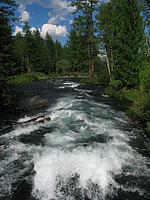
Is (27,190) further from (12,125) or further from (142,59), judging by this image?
(142,59)

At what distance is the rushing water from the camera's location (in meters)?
4.34

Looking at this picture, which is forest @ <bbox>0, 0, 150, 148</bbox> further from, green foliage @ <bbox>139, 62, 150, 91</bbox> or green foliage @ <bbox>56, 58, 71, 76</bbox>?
green foliage @ <bbox>56, 58, 71, 76</bbox>

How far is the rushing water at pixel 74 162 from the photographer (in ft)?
14.2

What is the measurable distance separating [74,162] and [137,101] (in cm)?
700

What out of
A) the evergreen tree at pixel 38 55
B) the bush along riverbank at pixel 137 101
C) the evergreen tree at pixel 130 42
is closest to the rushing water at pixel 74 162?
the bush along riverbank at pixel 137 101

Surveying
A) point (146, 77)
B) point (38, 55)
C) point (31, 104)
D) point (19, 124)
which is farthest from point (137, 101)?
point (38, 55)

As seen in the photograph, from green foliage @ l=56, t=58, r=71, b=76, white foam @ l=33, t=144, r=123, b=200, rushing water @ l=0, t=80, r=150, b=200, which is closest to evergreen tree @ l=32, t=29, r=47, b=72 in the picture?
green foliage @ l=56, t=58, r=71, b=76

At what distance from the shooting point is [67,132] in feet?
25.9

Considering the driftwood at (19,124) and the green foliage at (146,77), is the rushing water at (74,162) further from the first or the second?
the green foliage at (146,77)

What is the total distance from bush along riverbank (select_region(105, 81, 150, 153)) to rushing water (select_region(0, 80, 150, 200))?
0.83 meters

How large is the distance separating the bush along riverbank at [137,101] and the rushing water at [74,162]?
827 millimetres

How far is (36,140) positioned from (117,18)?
14.9 m

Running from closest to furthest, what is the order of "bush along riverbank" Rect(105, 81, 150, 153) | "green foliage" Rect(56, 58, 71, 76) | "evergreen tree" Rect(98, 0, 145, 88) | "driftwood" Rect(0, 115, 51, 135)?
"driftwood" Rect(0, 115, 51, 135)
"bush along riverbank" Rect(105, 81, 150, 153)
"evergreen tree" Rect(98, 0, 145, 88)
"green foliage" Rect(56, 58, 71, 76)

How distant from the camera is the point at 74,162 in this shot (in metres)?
5.38
